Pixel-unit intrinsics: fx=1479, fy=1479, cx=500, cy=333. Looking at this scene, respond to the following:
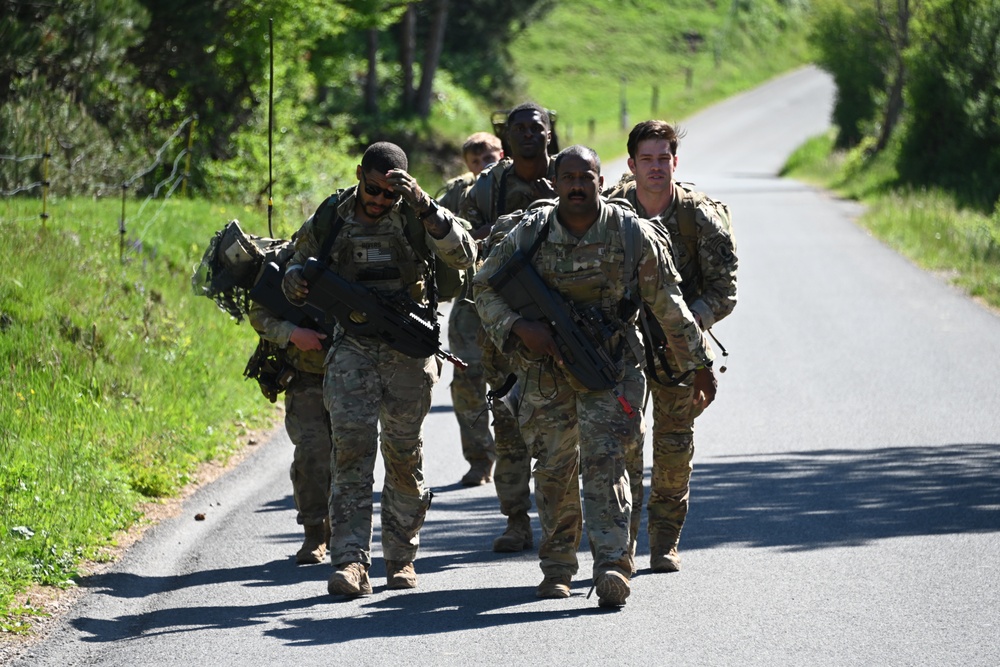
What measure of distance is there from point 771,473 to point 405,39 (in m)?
27.2

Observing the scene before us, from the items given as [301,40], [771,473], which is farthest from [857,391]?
[301,40]

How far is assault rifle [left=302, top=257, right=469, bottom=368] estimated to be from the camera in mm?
6867

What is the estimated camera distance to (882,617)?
626 centimetres

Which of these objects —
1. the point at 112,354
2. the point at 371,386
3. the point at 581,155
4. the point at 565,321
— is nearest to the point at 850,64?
the point at 112,354

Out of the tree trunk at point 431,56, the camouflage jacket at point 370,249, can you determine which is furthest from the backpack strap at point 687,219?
the tree trunk at point 431,56

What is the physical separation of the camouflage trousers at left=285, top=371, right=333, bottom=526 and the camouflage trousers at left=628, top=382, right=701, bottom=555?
62.7 inches

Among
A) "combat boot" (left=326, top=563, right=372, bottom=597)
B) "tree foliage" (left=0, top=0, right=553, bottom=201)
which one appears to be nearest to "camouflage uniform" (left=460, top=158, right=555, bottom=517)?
"combat boot" (left=326, top=563, right=372, bottom=597)

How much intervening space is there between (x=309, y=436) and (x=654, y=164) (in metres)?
2.24

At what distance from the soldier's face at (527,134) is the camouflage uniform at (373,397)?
3.80ft

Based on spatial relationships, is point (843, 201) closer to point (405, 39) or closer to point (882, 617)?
point (405, 39)

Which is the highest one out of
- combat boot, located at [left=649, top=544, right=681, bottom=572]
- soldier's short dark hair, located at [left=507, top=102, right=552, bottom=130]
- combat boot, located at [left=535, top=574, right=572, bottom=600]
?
soldier's short dark hair, located at [left=507, top=102, right=552, bottom=130]

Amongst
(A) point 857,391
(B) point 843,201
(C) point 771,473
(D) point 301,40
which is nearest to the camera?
(C) point 771,473

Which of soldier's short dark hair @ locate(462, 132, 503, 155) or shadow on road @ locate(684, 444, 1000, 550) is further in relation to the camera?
soldier's short dark hair @ locate(462, 132, 503, 155)

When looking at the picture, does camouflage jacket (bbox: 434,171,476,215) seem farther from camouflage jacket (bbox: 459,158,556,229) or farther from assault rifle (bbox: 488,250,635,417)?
assault rifle (bbox: 488,250,635,417)
